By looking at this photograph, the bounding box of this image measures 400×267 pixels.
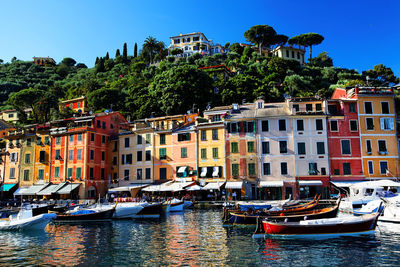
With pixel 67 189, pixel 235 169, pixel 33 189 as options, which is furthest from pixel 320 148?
pixel 33 189

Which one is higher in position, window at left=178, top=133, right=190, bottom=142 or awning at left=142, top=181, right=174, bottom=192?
window at left=178, top=133, right=190, bottom=142

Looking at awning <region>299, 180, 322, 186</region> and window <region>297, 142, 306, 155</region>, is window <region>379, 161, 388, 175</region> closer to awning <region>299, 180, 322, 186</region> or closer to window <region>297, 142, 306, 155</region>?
awning <region>299, 180, 322, 186</region>

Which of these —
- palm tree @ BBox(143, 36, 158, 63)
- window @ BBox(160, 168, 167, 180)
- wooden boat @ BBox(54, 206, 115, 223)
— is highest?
palm tree @ BBox(143, 36, 158, 63)

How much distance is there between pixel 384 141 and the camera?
42500mm

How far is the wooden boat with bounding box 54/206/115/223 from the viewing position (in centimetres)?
3247

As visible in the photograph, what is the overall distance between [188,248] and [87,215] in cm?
1656

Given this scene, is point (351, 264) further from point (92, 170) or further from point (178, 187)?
point (92, 170)

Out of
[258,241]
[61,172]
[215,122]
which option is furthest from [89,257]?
[61,172]

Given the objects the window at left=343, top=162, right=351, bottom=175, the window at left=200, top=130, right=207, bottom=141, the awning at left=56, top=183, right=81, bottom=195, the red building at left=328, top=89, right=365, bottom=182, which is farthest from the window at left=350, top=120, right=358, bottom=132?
the awning at left=56, top=183, right=81, bottom=195

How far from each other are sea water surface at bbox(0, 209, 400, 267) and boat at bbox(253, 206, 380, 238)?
1.87ft

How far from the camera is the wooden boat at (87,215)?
3247cm

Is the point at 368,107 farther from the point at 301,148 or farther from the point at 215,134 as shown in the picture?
the point at 215,134

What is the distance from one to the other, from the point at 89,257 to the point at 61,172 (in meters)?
37.1

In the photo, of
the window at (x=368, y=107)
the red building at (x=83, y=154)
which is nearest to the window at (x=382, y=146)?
the window at (x=368, y=107)
